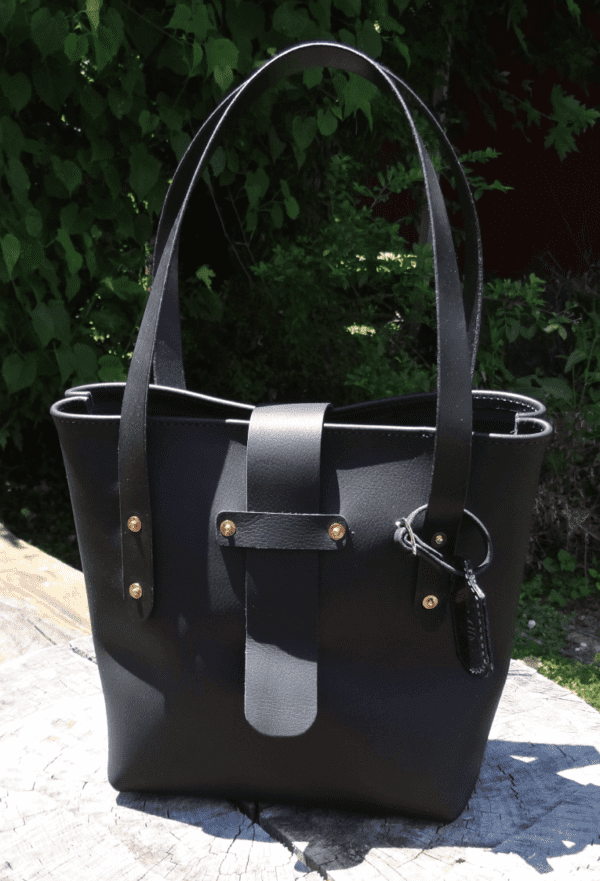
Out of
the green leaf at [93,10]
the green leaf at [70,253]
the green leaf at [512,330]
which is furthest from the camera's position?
the green leaf at [512,330]

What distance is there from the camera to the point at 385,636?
0.94 metres

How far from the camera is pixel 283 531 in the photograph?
3.04ft

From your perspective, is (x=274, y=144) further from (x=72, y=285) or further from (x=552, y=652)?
(x=552, y=652)

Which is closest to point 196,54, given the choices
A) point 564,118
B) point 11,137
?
point 11,137

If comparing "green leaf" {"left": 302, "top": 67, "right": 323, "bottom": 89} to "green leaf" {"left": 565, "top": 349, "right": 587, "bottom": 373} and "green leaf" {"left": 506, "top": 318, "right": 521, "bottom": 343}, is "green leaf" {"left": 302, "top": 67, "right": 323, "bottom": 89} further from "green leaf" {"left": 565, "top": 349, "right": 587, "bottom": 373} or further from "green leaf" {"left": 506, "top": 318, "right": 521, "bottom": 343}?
"green leaf" {"left": 565, "top": 349, "right": 587, "bottom": 373}

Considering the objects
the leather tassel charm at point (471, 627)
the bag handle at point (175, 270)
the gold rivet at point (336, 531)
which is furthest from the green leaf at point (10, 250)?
the leather tassel charm at point (471, 627)

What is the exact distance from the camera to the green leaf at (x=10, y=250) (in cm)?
215

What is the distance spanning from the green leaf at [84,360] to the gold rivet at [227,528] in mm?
1590

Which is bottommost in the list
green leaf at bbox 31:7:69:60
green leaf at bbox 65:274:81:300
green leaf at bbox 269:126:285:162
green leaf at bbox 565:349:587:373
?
green leaf at bbox 565:349:587:373

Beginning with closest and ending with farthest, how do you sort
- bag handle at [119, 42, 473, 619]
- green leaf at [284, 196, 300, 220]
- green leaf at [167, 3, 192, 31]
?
bag handle at [119, 42, 473, 619] → green leaf at [167, 3, 192, 31] → green leaf at [284, 196, 300, 220]

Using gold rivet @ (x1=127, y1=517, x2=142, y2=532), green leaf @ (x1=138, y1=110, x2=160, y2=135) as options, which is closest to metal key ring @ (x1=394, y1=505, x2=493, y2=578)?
gold rivet @ (x1=127, y1=517, x2=142, y2=532)

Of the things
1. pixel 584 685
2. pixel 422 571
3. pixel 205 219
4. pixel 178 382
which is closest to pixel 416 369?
pixel 205 219

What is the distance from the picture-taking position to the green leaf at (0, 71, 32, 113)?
6.71ft

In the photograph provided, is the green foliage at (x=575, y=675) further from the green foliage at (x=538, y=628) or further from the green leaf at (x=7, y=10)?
the green leaf at (x=7, y=10)
